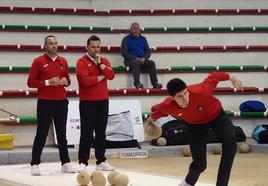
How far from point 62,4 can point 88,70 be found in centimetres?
581

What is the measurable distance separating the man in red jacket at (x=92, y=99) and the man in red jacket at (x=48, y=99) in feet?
0.72

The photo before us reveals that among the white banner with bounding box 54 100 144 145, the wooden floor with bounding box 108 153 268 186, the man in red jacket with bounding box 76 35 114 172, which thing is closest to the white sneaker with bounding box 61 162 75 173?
the man in red jacket with bounding box 76 35 114 172

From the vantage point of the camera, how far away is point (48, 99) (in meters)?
6.91

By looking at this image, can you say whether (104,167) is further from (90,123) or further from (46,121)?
(46,121)

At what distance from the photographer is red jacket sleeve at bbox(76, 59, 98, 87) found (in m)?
6.94

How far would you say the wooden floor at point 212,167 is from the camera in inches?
258

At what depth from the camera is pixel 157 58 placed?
11430 millimetres

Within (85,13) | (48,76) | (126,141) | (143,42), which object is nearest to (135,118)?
(126,141)

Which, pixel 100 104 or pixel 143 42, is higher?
pixel 143 42

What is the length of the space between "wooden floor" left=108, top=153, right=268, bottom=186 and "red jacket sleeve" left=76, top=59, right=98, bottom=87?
57.9 inches

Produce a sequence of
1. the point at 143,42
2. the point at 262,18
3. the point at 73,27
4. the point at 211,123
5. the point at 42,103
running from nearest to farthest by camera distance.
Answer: the point at 211,123, the point at 42,103, the point at 143,42, the point at 73,27, the point at 262,18

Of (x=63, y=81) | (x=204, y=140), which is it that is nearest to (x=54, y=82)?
(x=63, y=81)

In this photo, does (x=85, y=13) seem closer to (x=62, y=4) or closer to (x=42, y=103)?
(x=62, y=4)

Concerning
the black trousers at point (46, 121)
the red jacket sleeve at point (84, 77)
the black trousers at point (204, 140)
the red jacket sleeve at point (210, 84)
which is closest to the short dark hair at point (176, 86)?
the red jacket sleeve at point (210, 84)
